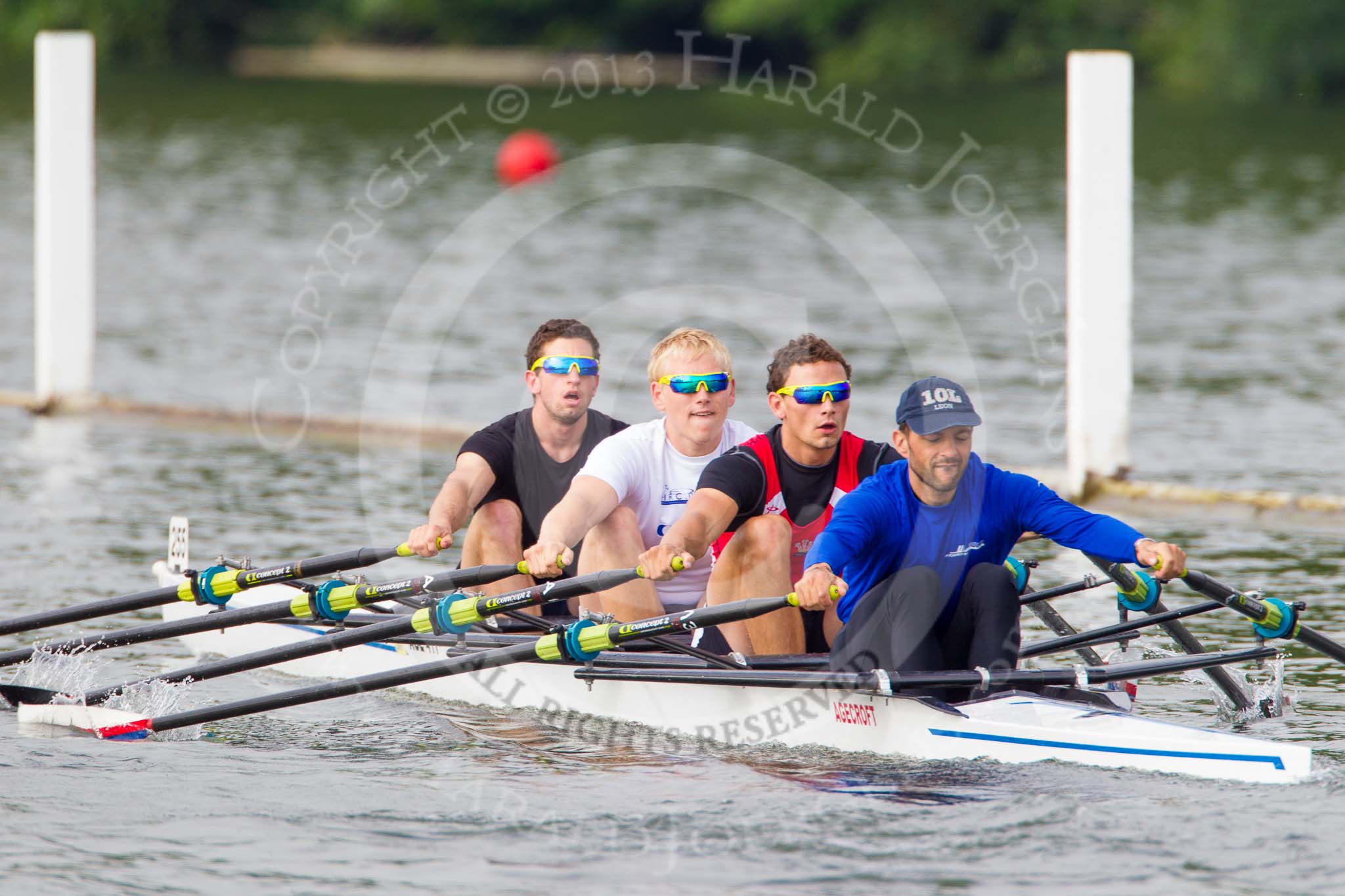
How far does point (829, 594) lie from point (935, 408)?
745 mm

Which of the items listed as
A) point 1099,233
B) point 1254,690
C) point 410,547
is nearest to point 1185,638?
point 1254,690

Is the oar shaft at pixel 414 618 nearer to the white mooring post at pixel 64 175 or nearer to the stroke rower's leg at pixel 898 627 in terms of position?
the stroke rower's leg at pixel 898 627

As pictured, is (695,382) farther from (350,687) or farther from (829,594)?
(350,687)

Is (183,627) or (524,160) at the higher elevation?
(524,160)

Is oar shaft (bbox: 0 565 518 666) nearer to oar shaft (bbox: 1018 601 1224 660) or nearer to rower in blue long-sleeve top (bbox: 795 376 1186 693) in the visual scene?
rower in blue long-sleeve top (bbox: 795 376 1186 693)

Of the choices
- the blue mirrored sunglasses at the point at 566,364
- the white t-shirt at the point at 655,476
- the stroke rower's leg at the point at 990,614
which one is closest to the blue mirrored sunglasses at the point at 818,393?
the white t-shirt at the point at 655,476

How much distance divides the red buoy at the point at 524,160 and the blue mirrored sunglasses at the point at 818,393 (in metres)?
22.4

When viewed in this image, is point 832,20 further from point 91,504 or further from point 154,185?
point 91,504

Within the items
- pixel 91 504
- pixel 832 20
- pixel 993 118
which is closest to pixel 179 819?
pixel 91 504

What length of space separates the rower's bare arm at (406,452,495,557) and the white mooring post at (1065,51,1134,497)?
15.0 feet

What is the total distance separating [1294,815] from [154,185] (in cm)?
2602

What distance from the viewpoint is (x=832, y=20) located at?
4972 centimetres

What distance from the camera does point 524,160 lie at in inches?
1132

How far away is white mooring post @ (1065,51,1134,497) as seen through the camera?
10.9 meters
